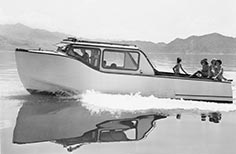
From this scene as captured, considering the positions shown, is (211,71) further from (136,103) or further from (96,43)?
(96,43)

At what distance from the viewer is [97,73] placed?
13.1 ft

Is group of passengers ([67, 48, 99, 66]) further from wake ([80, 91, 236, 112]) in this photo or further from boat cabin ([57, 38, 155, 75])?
wake ([80, 91, 236, 112])

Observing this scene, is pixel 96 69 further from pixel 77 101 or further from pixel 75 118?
pixel 75 118

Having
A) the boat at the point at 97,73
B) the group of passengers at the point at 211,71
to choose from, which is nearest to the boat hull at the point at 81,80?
the boat at the point at 97,73

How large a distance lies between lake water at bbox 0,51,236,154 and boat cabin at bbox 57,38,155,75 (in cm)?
29

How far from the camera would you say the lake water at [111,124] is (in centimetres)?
230

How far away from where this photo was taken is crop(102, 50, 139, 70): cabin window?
407 centimetres

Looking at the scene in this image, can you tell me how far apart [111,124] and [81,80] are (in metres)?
1.22

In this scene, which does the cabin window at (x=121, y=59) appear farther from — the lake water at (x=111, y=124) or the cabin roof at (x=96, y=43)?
the lake water at (x=111, y=124)

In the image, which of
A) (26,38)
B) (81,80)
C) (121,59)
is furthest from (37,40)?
(121,59)

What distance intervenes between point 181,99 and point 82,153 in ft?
7.49

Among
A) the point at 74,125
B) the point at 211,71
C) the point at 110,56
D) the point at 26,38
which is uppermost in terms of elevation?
the point at 26,38

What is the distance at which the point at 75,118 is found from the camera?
10.2 ft

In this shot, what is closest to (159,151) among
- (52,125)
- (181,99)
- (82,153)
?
(82,153)
